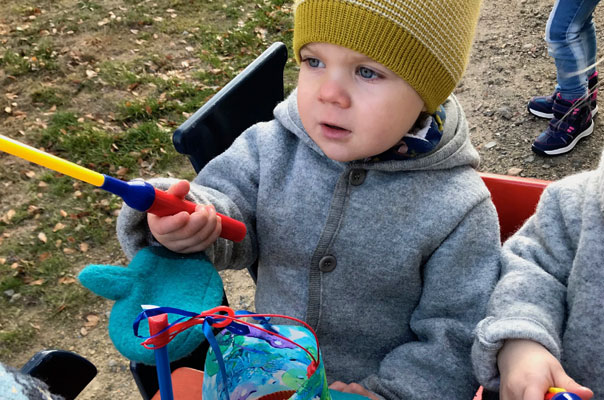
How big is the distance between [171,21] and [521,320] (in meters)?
3.96

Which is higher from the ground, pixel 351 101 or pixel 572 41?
pixel 351 101

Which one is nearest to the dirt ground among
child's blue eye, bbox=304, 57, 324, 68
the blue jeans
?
the blue jeans

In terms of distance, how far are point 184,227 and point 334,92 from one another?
0.36 metres

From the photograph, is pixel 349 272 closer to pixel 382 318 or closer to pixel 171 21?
pixel 382 318

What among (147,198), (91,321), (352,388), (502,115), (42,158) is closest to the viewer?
(42,158)

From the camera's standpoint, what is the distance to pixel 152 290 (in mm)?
931

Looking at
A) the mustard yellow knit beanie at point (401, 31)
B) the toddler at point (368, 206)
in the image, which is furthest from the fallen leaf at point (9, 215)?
the mustard yellow knit beanie at point (401, 31)

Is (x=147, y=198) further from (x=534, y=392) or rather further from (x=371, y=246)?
(x=534, y=392)

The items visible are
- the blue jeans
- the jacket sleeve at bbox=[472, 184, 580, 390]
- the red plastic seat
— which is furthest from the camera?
the blue jeans

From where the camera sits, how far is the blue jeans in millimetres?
2674

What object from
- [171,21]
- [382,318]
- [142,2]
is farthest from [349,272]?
[142,2]

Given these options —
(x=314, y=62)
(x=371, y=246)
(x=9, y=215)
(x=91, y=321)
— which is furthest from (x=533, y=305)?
(x=9, y=215)

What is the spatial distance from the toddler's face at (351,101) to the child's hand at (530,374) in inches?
17.6

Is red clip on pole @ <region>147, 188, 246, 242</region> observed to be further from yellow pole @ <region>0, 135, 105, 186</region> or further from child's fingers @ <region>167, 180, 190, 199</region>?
yellow pole @ <region>0, 135, 105, 186</region>
